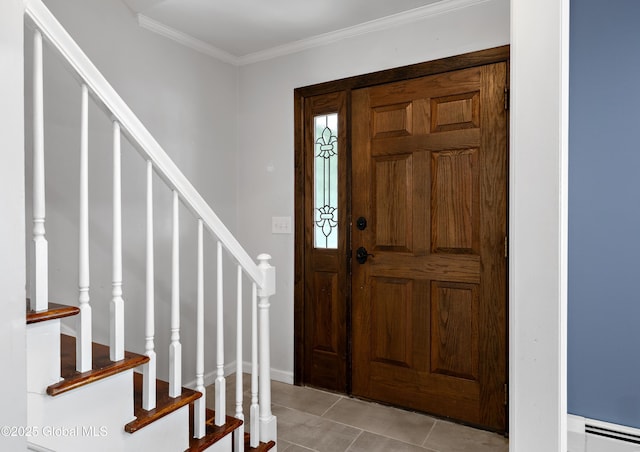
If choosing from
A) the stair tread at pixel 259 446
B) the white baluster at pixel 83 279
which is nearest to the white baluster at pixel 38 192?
the white baluster at pixel 83 279

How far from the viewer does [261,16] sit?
238cm

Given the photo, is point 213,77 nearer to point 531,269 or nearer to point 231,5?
point 231,5

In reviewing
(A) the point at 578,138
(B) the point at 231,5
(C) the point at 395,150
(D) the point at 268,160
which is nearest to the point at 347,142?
(C) the point at 395,150

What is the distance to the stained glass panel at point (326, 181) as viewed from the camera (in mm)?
2676

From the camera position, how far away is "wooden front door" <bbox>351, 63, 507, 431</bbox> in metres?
2.18

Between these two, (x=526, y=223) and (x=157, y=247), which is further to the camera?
(x=157, y=247)

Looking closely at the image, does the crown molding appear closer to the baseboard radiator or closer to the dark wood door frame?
the dark wood door frame

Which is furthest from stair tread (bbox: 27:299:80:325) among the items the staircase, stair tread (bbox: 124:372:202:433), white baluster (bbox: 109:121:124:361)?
stair tread (bbox: 124:372:202:433)

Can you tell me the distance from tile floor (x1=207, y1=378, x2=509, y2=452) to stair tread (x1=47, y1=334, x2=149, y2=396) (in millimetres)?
1104

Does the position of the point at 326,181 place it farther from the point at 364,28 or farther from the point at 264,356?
the point at 264,356

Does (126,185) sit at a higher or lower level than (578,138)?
lower

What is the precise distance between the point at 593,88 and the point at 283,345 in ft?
7.96

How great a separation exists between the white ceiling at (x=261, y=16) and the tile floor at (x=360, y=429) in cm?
239

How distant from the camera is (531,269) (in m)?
1.02
